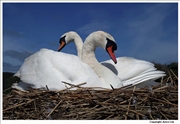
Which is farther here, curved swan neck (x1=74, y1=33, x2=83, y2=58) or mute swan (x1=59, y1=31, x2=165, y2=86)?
curved swan neck (x1=74, y1=33, x2=83, y2=58)

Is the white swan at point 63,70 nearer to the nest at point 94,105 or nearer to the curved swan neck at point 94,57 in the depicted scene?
the curved swan neck at point 94,57

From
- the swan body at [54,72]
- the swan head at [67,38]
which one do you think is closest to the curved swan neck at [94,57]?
the swan body at [54,72]

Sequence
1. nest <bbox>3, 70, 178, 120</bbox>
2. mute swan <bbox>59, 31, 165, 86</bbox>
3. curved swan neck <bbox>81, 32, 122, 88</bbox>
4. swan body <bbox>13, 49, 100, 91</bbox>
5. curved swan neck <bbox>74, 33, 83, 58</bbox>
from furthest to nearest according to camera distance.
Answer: curved swan neck <bbox>74, 33, 83, 58</bbox>
mute swan <bbox>59, 31, 165, 86</bbox>
curved swan neck <bbox>81, 32, 122, 88</bbox>
swan body <bbox>13, 49, 100, 91</bbox>
nest <bbox>3, 70, 178, 120</bbox>

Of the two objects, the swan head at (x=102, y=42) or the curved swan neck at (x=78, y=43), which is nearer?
the swan head at (x=102, y=42)

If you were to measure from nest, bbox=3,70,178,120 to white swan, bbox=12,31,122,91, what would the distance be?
0.27m

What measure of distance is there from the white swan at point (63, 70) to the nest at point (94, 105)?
0.90ft

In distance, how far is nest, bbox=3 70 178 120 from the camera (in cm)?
232

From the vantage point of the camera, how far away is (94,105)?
245 cm

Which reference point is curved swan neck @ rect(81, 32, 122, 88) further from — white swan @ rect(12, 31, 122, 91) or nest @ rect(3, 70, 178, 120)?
nest @ rect(3, 70, 178, 120)

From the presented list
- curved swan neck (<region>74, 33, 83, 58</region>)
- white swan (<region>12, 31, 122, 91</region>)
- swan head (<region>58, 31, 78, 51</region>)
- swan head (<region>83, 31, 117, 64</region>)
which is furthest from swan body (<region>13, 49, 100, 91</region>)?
swan head (<region>58, 31, 78, 51</region>)

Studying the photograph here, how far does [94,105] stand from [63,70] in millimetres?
710

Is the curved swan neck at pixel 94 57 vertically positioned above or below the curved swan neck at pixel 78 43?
below

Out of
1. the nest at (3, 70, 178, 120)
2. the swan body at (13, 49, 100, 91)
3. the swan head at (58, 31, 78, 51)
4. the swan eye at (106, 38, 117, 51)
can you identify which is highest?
the swan head at (58, 31, 78, 51)

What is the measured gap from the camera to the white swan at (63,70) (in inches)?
116
